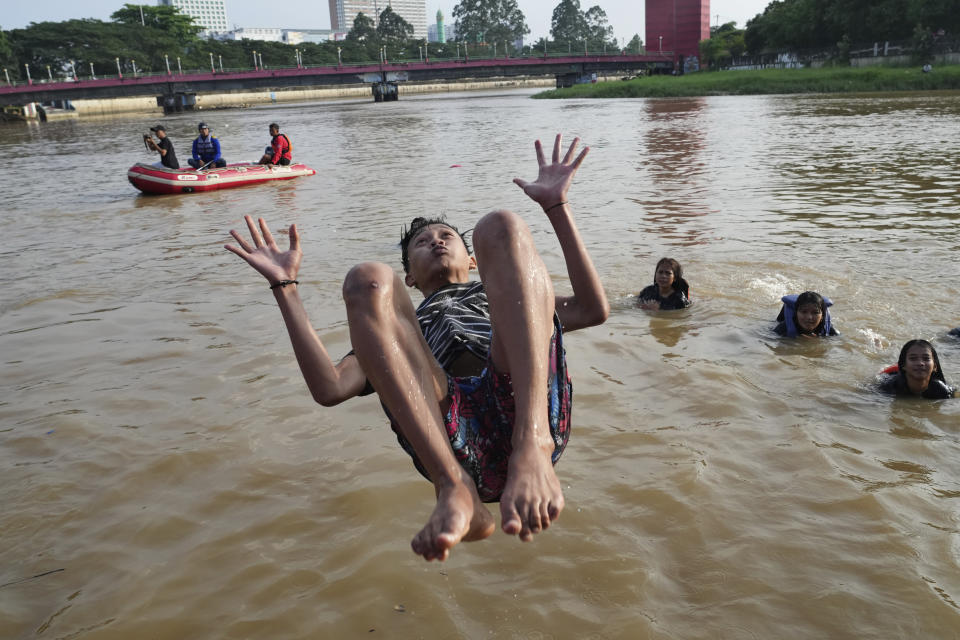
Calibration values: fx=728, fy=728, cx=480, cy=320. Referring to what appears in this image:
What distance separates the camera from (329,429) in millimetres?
4691

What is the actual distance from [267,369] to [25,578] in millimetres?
2601

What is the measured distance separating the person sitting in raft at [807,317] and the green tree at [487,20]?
163418 millimetres

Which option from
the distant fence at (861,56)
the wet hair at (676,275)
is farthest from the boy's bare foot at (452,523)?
the distant fence at (861,56)

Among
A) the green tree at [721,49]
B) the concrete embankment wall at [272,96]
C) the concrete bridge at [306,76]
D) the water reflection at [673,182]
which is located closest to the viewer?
the water reflection at [673,182]

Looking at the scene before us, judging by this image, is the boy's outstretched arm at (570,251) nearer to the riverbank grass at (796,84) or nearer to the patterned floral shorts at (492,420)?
the patterned floral shorts at (492,420)

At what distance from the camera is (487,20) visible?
529 feet

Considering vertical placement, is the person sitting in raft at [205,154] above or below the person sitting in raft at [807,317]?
above

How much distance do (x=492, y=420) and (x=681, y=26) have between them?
9158 cm

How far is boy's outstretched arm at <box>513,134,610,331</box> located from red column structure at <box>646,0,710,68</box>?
85.9m

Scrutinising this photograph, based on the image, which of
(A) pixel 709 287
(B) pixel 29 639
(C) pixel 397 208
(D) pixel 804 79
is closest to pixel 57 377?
(B) pixel 29 639

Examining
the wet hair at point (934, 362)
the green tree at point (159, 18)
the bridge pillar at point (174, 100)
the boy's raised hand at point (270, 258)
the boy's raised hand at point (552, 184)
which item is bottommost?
the wet hair at point (934, 362)

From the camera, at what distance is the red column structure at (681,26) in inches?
3275

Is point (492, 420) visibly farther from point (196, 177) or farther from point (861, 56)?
point (861, 56)

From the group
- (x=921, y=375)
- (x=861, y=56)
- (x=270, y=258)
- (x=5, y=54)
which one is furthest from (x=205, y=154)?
(x=5, y=54)
